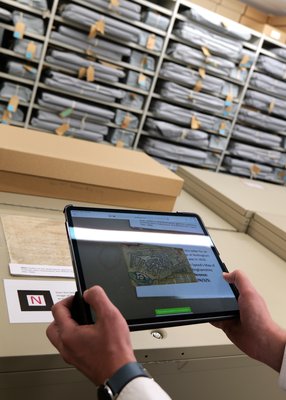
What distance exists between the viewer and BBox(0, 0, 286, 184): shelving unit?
10.9ft

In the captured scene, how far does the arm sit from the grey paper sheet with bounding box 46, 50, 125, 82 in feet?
10.1

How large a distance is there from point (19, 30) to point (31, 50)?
0.57 ft

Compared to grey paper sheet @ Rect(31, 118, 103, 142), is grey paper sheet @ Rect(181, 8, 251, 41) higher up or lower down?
higher up

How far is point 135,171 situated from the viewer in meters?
1.49

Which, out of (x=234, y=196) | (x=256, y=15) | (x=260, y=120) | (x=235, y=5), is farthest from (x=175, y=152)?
(x=234, y=196)

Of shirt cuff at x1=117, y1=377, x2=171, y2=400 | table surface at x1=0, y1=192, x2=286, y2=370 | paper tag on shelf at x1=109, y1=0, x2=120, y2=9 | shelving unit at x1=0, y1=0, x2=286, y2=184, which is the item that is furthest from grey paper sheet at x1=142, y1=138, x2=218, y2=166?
shirt cuff at x1=117, y1=377, x2=171, y2=400

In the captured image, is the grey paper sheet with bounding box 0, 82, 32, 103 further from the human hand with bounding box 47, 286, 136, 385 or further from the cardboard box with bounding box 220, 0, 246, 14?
the human hand with bounding box 47, 286, 136, 385

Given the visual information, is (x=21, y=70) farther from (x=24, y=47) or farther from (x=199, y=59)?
(x=199, y=59)

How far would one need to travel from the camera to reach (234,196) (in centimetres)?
195

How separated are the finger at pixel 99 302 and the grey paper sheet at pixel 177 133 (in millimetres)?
3371

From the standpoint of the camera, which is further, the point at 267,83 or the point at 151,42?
the point at 267,83

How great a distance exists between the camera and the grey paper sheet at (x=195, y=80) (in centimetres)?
369

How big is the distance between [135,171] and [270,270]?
64 cm

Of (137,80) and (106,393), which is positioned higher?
(137,80)
